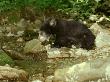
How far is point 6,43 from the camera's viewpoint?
10992 millimetres

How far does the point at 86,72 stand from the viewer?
7.49 m

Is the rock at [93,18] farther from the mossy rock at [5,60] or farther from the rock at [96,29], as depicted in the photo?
the mossy rock at [5,60]

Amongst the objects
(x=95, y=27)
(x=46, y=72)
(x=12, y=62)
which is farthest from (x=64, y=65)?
(x=95, y=27)

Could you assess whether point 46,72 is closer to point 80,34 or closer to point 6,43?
point 80,34

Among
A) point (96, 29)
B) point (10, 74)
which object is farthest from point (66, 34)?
point (10, 74)

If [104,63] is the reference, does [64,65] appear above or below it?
below

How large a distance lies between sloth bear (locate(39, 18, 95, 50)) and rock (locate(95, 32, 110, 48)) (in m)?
0.16

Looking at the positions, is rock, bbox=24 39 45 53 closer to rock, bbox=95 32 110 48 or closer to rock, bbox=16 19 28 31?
rock, bbox=95 32 110 48

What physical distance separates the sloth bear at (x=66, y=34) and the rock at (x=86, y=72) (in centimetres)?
224

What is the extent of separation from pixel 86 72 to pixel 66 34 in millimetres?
2665

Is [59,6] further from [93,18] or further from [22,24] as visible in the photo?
[22,24]

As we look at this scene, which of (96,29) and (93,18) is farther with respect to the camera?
(93,18)

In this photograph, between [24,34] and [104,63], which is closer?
[104,63]

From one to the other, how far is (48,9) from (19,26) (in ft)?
3.92
